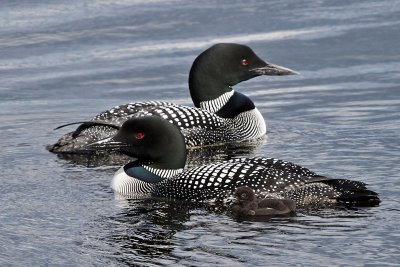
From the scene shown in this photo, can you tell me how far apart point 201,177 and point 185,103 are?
3.93 m

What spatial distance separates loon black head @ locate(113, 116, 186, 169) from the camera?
861 cm

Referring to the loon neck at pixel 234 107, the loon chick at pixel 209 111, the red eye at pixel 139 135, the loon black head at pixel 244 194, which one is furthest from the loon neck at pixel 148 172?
the loon neck at pixel 234 107

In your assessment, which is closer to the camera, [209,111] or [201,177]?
[201,177]

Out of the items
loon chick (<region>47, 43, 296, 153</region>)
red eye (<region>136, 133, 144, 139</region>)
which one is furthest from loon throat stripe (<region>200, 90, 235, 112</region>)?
red eye (<region>136, 133, 144, 139</region>)

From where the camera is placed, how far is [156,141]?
8.63 metres

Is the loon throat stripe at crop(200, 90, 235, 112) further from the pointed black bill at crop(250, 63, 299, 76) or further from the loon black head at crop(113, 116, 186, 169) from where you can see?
the loon black head at crop(113, 116, 186, 169)

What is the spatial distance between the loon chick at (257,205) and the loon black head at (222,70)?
10.7 ft

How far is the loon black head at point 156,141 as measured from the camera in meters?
8.61

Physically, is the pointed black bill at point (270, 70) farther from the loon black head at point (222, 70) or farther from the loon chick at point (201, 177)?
the loon chick at point (201, 177)

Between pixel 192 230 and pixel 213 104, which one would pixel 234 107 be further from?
pixel 192 230

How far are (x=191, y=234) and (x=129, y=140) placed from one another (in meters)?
1.38

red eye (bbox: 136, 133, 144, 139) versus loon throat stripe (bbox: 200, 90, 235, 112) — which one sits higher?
red eye (bbox: 136, 133, 144, 139)

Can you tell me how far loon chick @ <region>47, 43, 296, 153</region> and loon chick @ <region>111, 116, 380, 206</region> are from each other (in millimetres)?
1366

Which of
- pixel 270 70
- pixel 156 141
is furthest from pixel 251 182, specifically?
pixel 270 70
